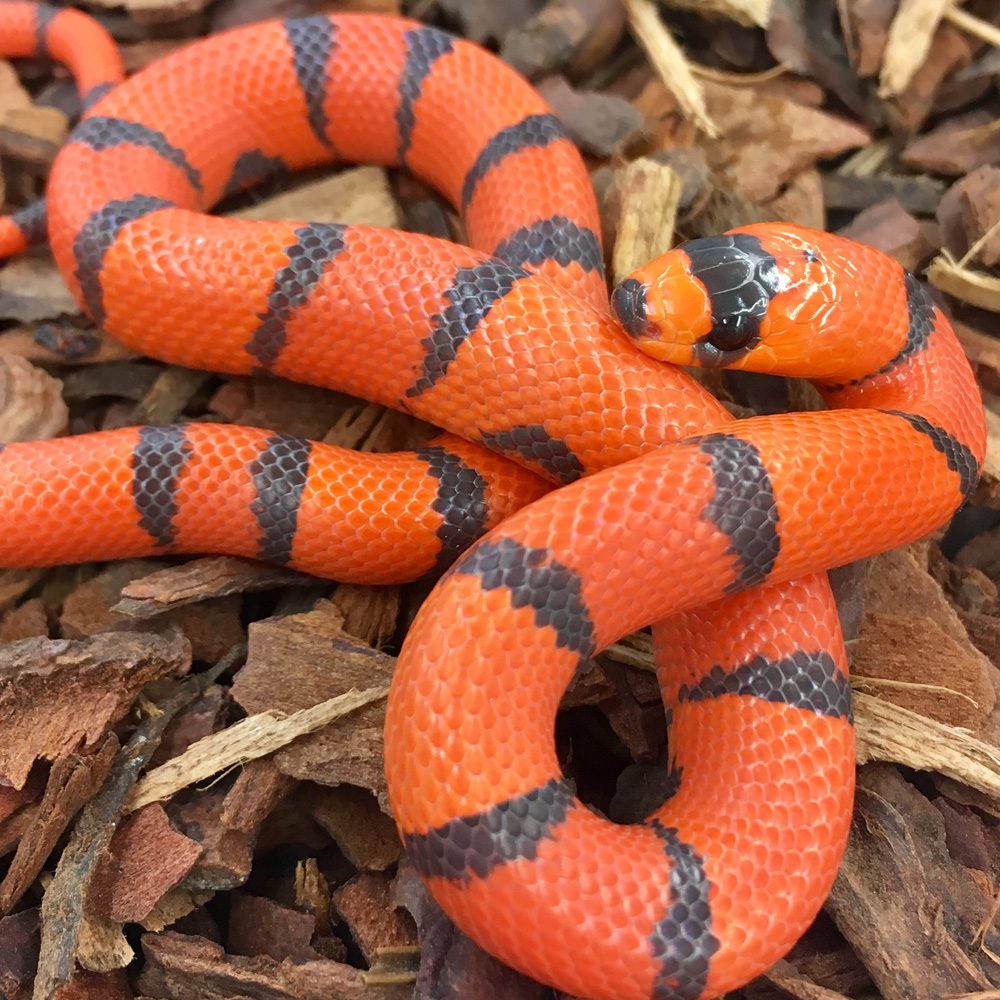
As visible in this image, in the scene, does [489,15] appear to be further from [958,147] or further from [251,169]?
[958,147]

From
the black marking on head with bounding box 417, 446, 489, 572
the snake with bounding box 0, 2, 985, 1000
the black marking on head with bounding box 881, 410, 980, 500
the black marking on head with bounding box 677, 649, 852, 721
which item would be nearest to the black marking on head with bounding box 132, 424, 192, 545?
the snake with bounding box 0, 2, 985, 1000

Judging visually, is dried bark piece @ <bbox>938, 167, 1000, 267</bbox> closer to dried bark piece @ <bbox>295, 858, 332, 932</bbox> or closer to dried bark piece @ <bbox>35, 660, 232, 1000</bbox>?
dried bark piece @ <bbox>295, 858, 332, 932</bbox>

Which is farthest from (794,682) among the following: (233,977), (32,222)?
(32,222)

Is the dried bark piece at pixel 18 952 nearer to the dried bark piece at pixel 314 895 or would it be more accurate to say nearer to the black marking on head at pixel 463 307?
the dried bark piece at pixel 314 895

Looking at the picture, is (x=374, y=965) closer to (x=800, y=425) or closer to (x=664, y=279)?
(x=800, y=425)

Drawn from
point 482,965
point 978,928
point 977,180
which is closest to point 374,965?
point 482,965

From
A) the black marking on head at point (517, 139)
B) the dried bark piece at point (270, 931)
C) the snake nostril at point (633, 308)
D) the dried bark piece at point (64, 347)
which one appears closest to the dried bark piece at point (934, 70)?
the black marking on head at point (517, 139)
